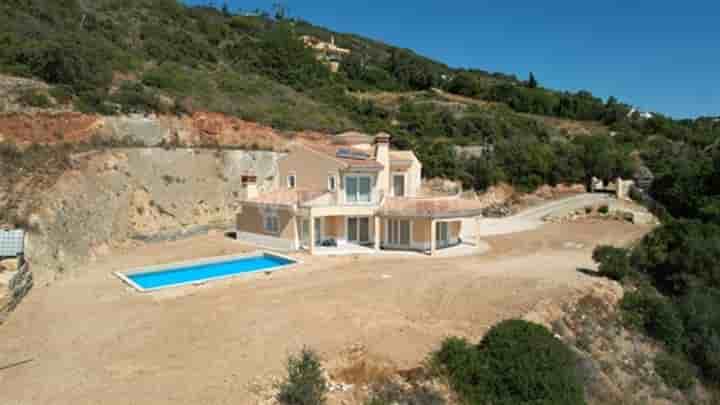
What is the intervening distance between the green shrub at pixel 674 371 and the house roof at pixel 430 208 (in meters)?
10.3

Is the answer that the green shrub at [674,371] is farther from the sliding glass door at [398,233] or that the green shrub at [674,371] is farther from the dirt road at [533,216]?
the dirt road at [533,216]

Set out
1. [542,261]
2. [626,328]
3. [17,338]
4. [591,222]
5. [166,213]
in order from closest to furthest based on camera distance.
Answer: [17,338] → [626,328] → [542,261] → [166,213] → [591,222]

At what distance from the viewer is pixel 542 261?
64.6 feet

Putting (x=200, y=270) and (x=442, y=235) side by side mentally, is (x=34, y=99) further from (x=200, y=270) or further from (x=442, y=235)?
(x=442, y=235)

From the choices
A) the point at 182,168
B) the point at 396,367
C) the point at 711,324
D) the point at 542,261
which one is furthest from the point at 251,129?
the point at 711,324

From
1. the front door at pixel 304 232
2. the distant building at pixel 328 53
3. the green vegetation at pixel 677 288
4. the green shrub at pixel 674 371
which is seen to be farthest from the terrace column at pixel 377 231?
the distant building at pixel 328 53

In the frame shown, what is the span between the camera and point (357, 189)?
2216 cm

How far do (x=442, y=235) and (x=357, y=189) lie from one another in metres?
5.44

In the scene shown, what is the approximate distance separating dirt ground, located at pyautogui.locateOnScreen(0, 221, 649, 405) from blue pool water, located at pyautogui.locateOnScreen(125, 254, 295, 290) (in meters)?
0.86

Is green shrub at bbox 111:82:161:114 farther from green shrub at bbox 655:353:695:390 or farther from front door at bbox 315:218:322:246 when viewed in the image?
green shrub at bbox 655:353:695:390

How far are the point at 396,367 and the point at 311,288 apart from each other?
614 centimetres

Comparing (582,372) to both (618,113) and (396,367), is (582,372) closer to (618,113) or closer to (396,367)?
(396,367)

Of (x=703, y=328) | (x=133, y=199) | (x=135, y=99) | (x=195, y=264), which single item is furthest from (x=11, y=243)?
(x=703, y=328)

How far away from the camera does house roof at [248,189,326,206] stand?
21594mm
